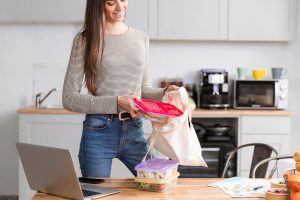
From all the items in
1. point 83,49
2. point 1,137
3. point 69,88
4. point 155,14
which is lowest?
point 1,137

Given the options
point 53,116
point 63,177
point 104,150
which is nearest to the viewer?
point 63,177

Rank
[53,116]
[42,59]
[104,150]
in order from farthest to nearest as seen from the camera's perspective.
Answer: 1. [42,59]
2. [53,116]
3. [104,150]

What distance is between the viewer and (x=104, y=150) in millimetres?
2336

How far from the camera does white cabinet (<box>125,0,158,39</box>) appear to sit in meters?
4.60

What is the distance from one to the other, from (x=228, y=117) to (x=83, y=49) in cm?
245

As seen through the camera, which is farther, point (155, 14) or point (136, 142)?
point (155, 14)

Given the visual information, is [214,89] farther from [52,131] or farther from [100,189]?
[100,189]

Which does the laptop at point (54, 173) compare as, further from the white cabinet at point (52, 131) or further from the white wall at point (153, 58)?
the white wall at point (153, 58)

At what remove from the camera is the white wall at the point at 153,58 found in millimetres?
4914

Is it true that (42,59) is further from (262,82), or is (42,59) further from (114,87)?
(114,87)

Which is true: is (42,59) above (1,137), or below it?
above

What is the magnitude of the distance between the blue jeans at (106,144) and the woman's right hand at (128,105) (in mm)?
118

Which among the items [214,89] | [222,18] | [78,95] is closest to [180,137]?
[78,95]

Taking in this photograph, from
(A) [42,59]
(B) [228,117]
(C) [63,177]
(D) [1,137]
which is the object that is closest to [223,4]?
(B) [228,117]
